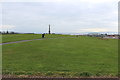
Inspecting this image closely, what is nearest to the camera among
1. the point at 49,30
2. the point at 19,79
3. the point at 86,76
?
the point at 19,79

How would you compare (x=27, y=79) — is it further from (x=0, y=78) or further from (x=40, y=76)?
(x=0, y=78)

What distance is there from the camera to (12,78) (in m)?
6.74

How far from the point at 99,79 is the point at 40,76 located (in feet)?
8.37

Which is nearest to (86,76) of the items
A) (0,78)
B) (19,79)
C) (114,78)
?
(114,78)

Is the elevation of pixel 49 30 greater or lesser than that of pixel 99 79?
greater

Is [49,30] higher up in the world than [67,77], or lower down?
higher up

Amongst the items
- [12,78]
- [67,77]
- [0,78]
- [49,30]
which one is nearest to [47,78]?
[67,77]

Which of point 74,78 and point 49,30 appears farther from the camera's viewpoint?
point 49,30

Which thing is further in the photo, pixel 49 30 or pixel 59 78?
pixel 49 30

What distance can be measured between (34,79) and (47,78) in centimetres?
55

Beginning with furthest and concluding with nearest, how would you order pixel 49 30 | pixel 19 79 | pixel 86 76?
pixel 49 30, pixel 86 76, pixel 19 79

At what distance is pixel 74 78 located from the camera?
6840mm

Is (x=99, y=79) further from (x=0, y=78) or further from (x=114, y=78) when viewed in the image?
(x=0, y=78)

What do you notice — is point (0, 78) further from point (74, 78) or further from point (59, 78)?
point (74, 78)
